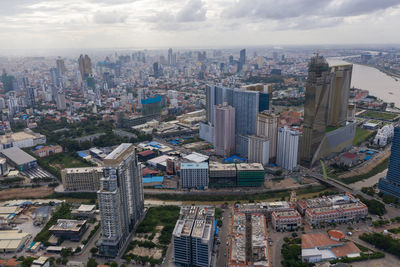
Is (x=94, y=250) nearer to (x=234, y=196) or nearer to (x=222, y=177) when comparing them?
(x=234, y=196)

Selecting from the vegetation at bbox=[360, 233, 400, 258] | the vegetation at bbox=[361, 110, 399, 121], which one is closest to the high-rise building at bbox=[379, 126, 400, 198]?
the vegetation at bbox=[360, 233, 400, 258]

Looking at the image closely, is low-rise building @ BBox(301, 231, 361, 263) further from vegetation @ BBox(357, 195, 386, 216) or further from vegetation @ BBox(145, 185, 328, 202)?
vegetation @ BBox(145, 185, 328, 202)

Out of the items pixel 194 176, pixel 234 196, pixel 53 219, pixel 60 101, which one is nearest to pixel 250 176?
pixel 234 196

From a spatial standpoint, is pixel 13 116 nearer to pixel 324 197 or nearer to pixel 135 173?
pixel 135 173

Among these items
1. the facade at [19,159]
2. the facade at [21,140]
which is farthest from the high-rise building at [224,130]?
the facade at [21,140]

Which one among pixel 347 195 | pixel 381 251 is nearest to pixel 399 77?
pixel 347 195
